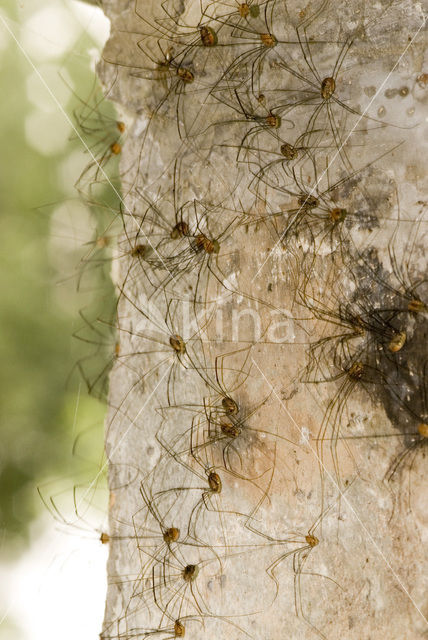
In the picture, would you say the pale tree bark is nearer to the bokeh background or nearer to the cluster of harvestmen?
the cluster of harvestmen

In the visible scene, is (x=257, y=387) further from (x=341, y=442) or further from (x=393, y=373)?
(x=393, y=373)

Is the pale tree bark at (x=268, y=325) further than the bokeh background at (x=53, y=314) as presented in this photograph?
No

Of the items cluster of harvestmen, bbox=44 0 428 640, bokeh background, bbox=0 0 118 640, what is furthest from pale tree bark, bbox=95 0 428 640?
bokeh background, bbox=0 0 118 640

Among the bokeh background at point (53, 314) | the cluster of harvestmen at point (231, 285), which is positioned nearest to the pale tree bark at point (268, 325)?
the cluster of harvestmen at point (231, 285)

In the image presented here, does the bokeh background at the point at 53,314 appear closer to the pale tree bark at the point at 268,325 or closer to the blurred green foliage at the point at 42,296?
the blurred green foliage at the point at 42,296

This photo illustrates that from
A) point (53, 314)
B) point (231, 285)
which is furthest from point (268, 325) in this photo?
point (53, 314)

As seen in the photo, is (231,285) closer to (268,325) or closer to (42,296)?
(268,325)

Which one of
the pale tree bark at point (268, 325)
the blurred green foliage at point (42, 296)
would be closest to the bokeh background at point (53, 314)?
the blurred green foliage at point (42, 296)
